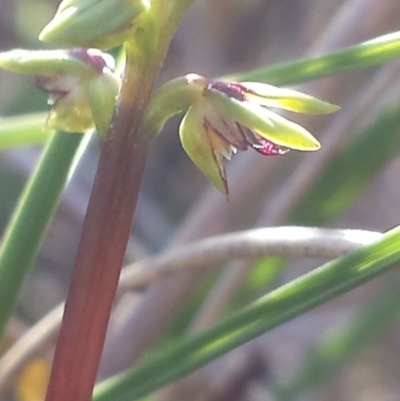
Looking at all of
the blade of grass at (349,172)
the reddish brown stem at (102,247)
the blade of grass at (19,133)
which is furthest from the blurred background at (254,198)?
the reddish brown stem at (102,247)

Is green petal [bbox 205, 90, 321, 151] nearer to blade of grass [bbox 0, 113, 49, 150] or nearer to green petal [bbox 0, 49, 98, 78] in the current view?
green petal [bbox 0, 49, 98, 78]

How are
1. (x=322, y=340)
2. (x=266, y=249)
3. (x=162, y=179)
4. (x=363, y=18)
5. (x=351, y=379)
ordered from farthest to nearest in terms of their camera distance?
1. (x=162, y=179)
2. (x=351, y=379)
3. (x=322, y=340)
4. (x=363, y=18)
5. (x=266, y=249)

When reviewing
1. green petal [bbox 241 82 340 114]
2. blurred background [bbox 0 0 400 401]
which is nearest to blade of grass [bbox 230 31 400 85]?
green petal [bbox 241 82 340 114]

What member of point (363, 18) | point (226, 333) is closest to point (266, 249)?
point (226, 333)

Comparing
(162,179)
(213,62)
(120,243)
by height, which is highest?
(213,62)

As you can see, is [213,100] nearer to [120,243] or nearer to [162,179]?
[120,243]

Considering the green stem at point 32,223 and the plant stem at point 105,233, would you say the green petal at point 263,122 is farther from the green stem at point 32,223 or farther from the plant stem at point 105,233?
the green stem at point 32,223

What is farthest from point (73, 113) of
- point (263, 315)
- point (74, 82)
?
point (263, 315)
